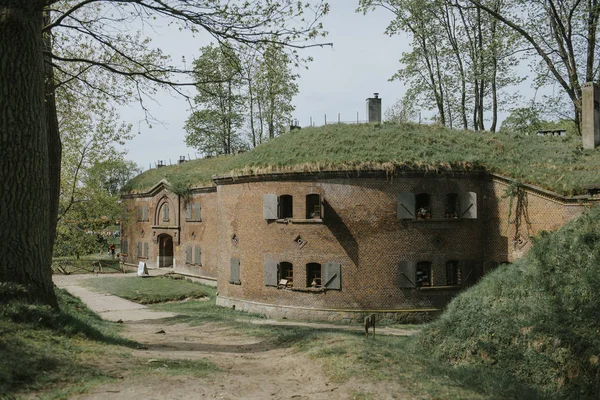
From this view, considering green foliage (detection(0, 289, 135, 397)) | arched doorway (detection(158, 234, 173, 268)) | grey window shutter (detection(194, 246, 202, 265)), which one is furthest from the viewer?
arched doorway (detection(158, 234, 173, 268))

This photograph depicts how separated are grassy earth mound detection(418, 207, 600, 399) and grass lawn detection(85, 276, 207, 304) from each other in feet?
53.5

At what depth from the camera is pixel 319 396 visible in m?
6.60

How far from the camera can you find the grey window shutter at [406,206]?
1952 centimetres

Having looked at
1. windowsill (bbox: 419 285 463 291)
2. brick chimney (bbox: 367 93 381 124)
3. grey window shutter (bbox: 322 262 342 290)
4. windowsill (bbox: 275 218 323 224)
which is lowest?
windowsill (bbox: 419 285 463 291)

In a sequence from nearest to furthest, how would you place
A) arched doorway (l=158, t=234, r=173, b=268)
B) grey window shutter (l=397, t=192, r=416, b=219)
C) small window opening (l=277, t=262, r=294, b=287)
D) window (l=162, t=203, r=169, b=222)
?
grey window shutter (l=397, t=192, r=416, b=219) < small window opening (l=277, t=262, r=294, b=287) < window (l=162, t=203, r=169, b=222) < arched doorway (l=158, t=234, r=173, b=268)

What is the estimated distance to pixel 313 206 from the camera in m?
20.8

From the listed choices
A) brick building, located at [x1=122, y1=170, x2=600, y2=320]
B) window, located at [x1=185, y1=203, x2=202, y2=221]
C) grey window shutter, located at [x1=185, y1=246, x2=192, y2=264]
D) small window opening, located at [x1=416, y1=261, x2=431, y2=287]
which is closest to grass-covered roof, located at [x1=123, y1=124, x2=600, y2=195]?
brick building, located at [x1=122, y1=170, x2=600, y2=320]

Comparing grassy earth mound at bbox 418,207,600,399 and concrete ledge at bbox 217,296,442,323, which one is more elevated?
grassy earth mound at bbox 418,207,600,399

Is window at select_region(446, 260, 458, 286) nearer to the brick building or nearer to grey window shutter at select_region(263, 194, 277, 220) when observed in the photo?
the brick building

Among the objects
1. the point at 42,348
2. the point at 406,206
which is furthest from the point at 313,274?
the point at 42,348

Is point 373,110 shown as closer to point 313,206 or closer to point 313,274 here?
point 313,206

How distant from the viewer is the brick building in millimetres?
19500

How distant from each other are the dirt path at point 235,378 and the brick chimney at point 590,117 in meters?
16.8

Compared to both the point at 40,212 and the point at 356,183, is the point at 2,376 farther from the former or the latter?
the point at 356,183
